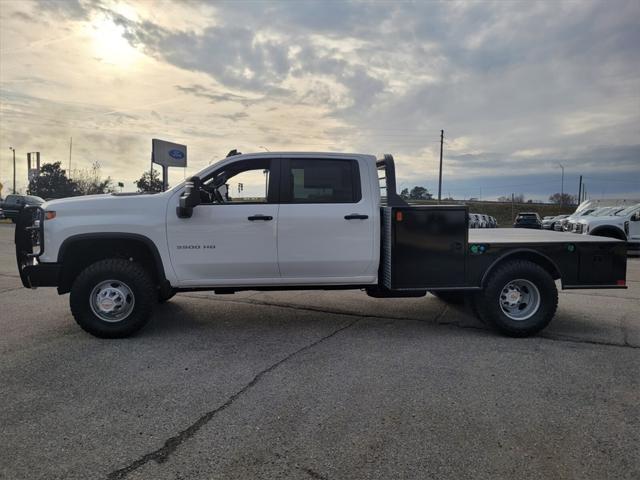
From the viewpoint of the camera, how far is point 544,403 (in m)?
3.72

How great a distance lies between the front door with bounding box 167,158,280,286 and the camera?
525 cm

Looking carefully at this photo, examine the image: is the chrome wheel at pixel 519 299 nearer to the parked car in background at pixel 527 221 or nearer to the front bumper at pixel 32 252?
the front bumper at pixel 32 252

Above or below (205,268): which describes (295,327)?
below

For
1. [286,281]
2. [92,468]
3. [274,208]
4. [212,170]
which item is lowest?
[92,468]

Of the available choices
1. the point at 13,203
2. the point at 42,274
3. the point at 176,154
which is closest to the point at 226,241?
the point at 42,274

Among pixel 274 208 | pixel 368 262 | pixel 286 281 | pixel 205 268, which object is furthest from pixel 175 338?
pixel 368 262

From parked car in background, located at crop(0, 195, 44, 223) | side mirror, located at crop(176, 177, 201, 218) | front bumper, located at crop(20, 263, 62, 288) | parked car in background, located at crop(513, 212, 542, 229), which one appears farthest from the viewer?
parked car in background, located at crop(513, 212, 542, 229)

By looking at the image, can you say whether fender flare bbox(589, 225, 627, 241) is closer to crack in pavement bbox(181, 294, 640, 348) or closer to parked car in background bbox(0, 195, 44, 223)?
crack in pavement bbox(181, 294, 640, 348)

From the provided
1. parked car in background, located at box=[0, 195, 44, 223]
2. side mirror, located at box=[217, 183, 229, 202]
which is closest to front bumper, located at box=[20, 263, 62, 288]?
side mirror, located at box=[217, 183, 229, 202]

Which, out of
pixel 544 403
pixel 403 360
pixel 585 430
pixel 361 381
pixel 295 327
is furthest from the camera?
pixel 295 327

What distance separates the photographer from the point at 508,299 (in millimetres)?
5594

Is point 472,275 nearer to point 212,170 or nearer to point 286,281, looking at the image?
point 286,281

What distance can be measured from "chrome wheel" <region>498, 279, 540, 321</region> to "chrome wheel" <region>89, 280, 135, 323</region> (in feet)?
13.8

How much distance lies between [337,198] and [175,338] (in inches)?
94.6
